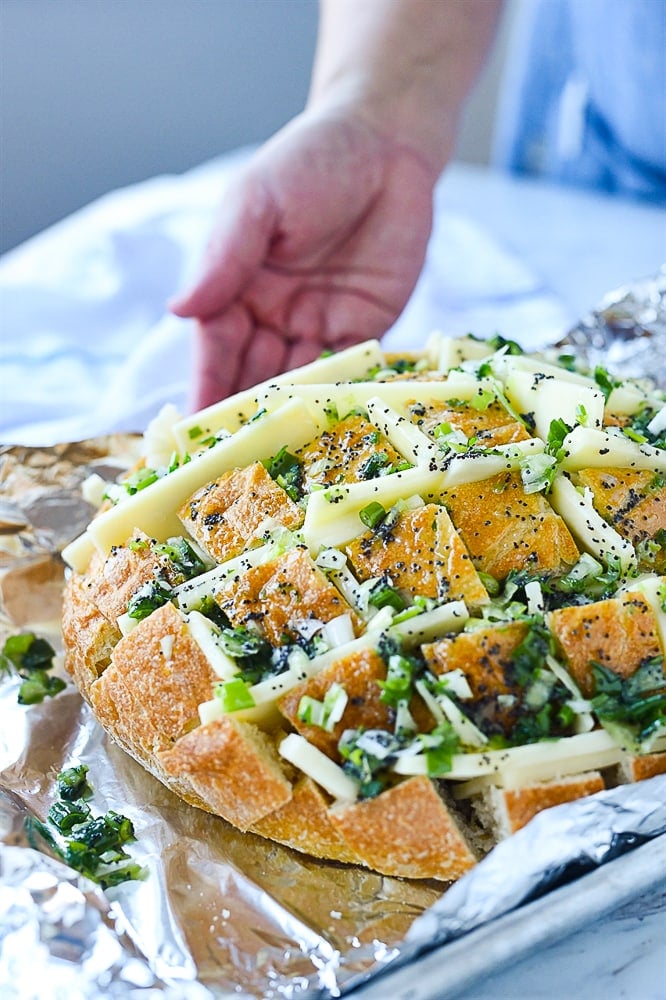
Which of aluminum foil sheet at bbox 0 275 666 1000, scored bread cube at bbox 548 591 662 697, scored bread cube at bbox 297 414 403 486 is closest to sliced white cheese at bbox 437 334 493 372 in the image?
scored bread cube at bbox 297 414 403 486

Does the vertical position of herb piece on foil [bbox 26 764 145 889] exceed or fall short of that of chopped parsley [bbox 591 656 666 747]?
it falls short

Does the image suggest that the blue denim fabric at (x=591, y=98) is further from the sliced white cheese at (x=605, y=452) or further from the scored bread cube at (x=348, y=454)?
the scored bread cube at (x=348, y=454)

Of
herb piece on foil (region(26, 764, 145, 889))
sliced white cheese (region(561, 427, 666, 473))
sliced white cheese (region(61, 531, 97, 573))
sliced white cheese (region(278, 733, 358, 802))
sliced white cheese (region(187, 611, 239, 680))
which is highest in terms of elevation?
sliced white cheese (region(561, 427, 666, 473))

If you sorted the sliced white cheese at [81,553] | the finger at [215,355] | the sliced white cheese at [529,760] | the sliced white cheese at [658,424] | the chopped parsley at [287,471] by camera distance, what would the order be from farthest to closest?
the finger at [215,355], the sliced white cheese at [81,553], the sliced white cheese at [658,424], the chopped parsley at [287,471], the sliced white cheese at [529,760]

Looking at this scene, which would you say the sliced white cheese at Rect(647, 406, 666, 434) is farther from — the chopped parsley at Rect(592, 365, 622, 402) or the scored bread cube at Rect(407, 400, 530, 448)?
the scored bread cube at Rect(407, 400, 530, 448)

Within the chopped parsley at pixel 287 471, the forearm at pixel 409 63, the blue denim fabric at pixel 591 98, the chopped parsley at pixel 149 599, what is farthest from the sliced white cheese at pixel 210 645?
the blue denim fabric at pixel 591 98

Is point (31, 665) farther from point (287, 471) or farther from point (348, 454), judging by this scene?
point (348, 454)
